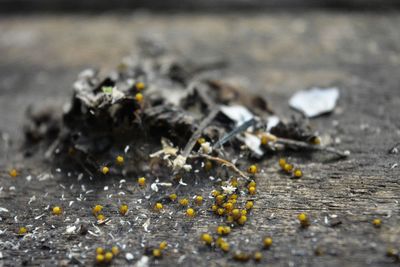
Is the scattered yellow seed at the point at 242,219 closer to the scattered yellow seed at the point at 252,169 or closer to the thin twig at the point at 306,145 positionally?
the scattered yellow seed at the point at 252,169

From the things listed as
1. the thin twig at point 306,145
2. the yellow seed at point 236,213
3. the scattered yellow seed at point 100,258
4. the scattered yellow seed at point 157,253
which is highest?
the thin twig at point 306,145

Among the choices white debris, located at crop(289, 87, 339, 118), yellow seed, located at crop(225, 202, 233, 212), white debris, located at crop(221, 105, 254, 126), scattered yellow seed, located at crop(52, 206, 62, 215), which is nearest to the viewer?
yellow seed, located at crop(225, 202, 233, 212)

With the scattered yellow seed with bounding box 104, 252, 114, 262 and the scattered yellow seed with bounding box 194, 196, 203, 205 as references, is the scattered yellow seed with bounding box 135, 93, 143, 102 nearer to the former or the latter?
the scattered yellow seed with bounding box 194, 196, 203, 205

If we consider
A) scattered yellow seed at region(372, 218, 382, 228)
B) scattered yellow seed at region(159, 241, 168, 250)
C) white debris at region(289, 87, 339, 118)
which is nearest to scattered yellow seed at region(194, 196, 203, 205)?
scattered yellow seed at region(159, 241, 168, 250)

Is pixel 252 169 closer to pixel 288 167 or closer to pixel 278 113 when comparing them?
pixel 288 167

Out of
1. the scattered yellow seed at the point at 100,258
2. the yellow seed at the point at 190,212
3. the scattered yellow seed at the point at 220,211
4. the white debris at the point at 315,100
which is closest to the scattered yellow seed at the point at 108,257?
the scattered yellow seed at the point at 100,258

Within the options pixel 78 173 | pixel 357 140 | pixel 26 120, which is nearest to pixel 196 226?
pixel 78 173
